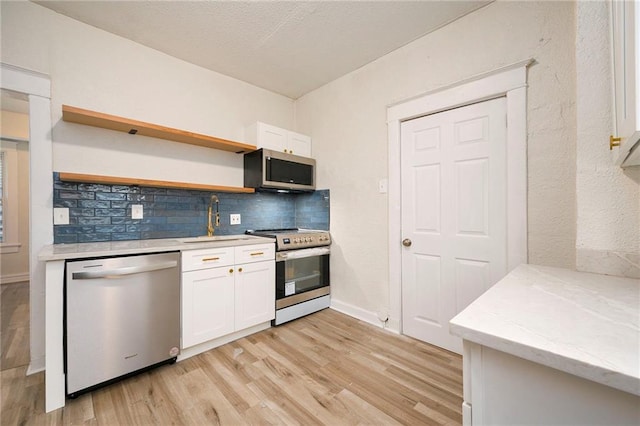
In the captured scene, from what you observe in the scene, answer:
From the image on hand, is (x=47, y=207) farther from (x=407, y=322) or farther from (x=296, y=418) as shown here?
(x=407, y=322)

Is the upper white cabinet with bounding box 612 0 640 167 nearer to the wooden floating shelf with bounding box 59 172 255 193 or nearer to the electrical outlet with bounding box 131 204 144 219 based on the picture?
the wooden floating shelf with bounding box 59 172 255 193

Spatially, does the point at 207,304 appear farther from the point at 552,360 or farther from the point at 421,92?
the point at 421,92

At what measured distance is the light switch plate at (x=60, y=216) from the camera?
6.67 ft

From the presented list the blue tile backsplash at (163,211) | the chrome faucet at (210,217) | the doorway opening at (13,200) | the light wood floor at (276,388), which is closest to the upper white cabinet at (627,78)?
the light wood floor at (276,388)

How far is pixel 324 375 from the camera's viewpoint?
74.7 inches

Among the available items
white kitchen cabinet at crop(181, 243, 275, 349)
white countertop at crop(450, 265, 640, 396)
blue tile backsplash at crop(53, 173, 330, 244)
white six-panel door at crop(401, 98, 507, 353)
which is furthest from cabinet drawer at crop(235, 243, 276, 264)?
white countertop at crop(450, 265, 640, 396)

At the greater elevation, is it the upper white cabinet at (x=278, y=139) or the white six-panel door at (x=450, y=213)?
the upper white cabinet at (x=278, y=139)

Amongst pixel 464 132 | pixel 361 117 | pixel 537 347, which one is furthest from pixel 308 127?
pixel 537 347

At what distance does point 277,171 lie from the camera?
9.79ft

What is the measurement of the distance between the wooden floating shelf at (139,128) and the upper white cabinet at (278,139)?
→ 0.60 feet

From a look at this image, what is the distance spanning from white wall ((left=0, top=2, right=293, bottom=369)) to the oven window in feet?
3.86

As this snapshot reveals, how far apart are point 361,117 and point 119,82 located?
7.48ft

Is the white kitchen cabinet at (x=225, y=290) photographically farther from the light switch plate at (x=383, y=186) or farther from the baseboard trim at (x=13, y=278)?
the baseboard trim at (x=13, y=278)

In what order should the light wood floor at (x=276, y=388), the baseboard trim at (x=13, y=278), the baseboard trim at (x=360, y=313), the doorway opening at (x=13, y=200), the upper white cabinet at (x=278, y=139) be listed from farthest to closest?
the baseboard trim at (x=13, y=278), the doorway opening at (x=13, y=200), the upper white cabinet at (x=278, y=139), the baseboard trim at (x=360, y=313), the light wood floor at (x=276, y=388)
